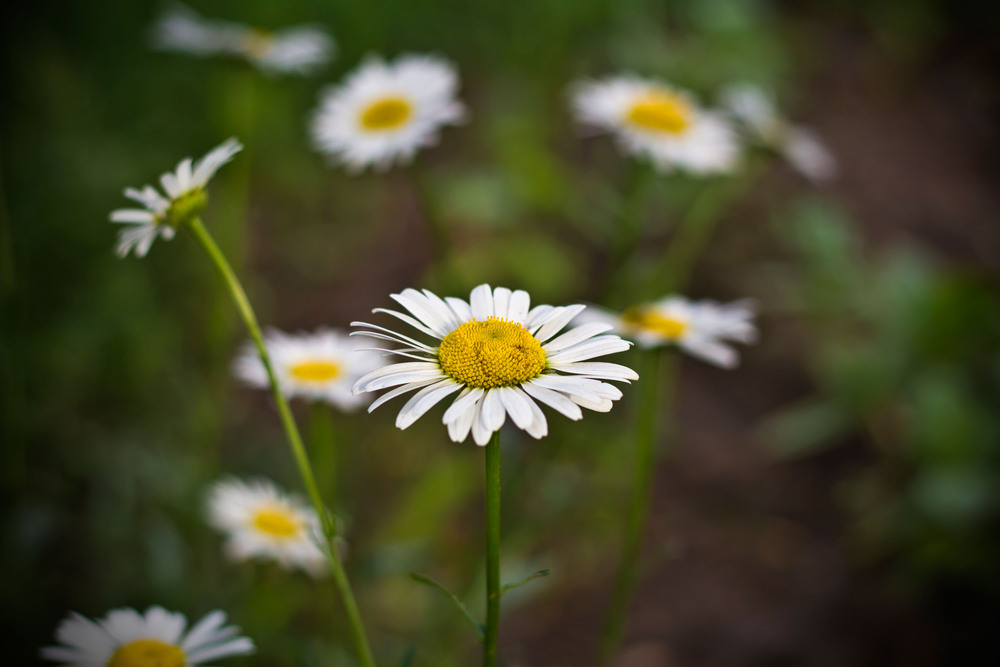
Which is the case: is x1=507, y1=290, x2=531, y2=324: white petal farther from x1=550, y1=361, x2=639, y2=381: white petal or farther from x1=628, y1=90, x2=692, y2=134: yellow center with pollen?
x1=628, y1=90, x2=692, y2=134: yellow center with pollen

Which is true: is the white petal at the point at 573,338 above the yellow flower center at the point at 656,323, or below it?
below

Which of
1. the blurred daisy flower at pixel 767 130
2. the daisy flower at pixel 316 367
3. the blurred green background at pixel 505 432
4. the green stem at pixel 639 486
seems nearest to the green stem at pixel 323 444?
the daisy flower at pixel 316 367

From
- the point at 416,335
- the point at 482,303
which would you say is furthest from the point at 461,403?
the point at 416,335

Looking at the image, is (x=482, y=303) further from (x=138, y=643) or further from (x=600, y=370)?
(x=138, y=643)

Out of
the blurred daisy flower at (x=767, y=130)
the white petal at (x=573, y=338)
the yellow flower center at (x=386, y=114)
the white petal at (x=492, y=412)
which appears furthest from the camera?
the blurred daisy flower at (x=767, y=130)

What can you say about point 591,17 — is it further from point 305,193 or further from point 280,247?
point 280,247

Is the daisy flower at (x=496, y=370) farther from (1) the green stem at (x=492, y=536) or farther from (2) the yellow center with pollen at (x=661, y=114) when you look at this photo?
(2) the yellow center with pollen at (x=661, y=114)
